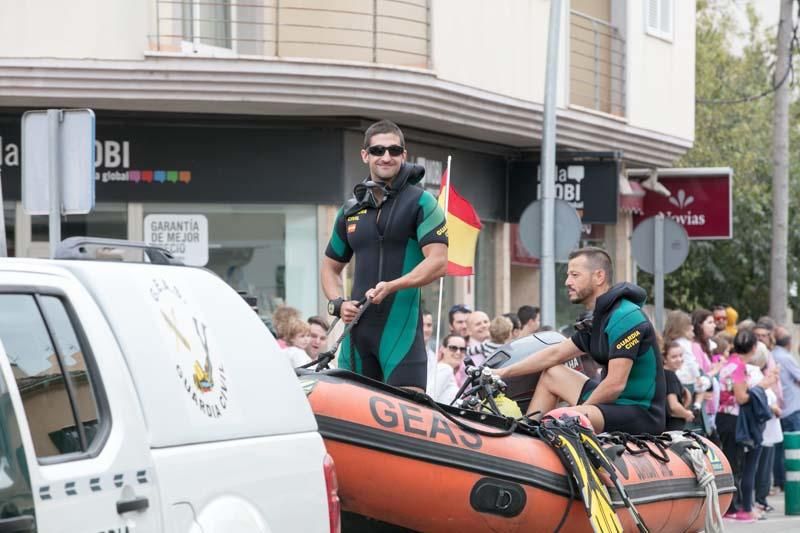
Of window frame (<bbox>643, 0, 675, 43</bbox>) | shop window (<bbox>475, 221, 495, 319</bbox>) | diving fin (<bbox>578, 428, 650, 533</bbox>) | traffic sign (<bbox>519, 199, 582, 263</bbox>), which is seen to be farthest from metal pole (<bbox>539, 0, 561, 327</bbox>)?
diving fin (<bbox>578, 428, 650, 533</bbox>)

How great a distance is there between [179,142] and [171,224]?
3.48 meters

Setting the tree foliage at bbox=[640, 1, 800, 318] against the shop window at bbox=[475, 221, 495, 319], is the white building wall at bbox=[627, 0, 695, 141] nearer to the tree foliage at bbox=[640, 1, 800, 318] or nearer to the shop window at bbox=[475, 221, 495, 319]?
the shop window at bbox=[475, 221, 495, 319]

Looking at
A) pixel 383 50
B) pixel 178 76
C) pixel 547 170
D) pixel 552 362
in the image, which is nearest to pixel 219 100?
pixel 178 76

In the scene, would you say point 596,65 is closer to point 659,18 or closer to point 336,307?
point 659,18

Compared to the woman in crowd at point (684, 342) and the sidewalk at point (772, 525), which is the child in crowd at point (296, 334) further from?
the sidewalk at point (772, 525)

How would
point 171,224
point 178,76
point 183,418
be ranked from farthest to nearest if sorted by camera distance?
point 178,76 → point 171,224 → point 183,418

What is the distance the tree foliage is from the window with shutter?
1115cm

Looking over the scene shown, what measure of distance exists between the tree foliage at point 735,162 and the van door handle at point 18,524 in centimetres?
3233

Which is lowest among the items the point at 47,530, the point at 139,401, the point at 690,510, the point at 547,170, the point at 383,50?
the point at 690,510

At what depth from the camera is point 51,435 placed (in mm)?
4426

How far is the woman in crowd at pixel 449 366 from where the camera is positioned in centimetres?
1177

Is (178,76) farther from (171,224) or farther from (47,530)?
(47,530)

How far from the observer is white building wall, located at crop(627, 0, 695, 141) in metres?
23.0

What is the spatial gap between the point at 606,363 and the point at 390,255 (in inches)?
64.3
